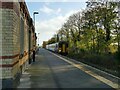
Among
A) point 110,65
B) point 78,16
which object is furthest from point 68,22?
point 110,65

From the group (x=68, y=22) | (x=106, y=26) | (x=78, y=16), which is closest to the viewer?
(x=106, y=26)

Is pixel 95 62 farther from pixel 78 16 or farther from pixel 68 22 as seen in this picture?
pixel 68 22

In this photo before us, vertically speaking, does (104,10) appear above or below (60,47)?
above

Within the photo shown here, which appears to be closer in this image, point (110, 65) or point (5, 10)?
point (5, 10)

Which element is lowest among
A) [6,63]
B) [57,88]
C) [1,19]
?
[57,88]

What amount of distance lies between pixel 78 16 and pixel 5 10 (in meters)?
52.0

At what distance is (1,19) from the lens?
501 inches

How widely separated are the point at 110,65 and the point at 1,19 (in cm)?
1696

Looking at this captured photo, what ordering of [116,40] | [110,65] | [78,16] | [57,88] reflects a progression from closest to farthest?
[57,88]
[110,65]
[116,40]
[78,16]

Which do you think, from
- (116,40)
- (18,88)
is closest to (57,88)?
(18,88)

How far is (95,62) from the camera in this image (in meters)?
33.3

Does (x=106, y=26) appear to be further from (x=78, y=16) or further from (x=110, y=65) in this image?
(x=78, y=16)

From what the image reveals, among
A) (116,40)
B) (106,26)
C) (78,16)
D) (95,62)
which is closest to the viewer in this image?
(95,62)

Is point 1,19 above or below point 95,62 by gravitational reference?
above
